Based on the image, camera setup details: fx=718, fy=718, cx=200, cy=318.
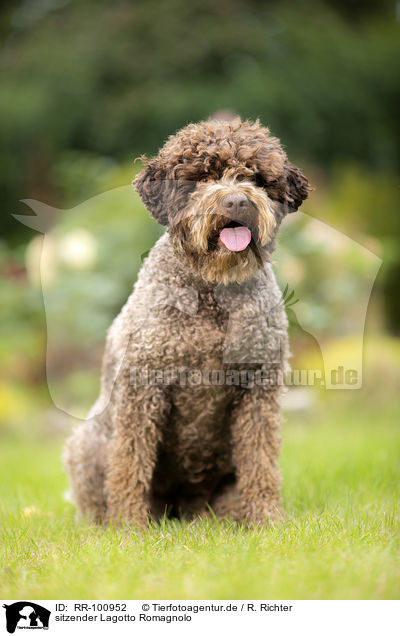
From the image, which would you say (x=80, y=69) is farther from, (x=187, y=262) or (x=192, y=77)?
(x=187, y=262)

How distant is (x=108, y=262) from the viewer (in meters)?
6.80

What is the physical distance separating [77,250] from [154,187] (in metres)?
3.14

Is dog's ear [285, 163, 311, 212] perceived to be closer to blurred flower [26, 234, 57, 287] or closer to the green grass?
the green grass

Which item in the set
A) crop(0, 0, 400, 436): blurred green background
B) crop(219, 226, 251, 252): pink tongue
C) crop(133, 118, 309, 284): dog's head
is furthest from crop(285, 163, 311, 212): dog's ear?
crop(0, 0, 400, 436): blurred green background

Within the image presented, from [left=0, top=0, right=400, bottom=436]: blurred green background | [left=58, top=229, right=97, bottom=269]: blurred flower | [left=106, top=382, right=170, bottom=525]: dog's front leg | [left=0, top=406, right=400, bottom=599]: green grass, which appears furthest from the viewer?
[left=0, top=0, right=400, bottom=436]: blurred green background

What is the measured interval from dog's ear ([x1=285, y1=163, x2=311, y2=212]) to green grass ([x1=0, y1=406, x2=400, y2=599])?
155cm

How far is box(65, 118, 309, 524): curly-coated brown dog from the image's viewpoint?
11.0ft

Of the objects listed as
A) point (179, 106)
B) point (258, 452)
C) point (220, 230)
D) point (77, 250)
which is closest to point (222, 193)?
point (220, 230)

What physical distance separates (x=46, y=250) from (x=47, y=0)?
11.8 metres

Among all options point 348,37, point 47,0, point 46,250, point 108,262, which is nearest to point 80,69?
point 47,0
